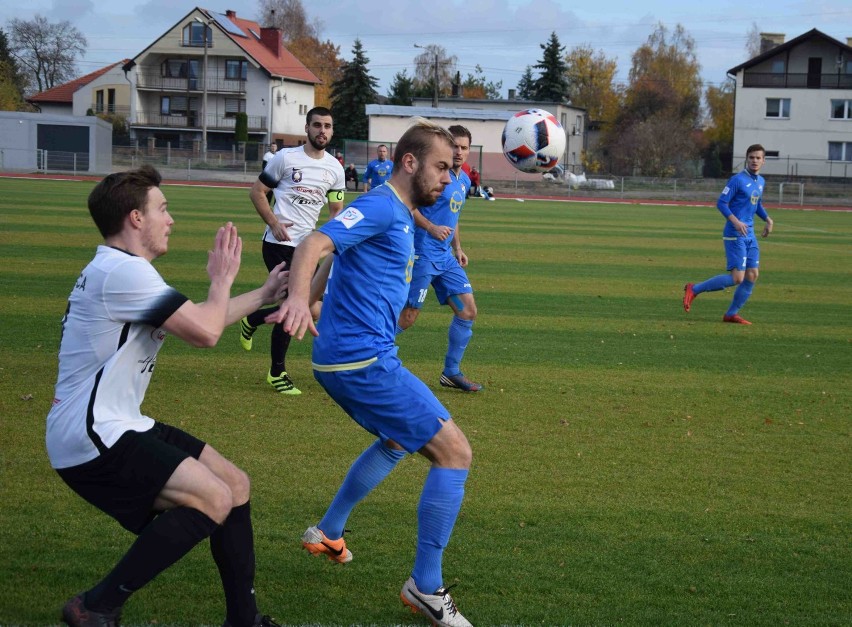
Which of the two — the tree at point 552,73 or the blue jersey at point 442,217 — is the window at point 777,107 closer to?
the tree at point 552,73

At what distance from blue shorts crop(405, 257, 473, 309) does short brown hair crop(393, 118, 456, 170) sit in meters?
4.38

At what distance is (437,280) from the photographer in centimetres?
930

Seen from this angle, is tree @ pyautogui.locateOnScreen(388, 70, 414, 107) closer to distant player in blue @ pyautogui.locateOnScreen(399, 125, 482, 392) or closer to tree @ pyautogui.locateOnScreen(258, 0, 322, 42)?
tree @ pyautogui.locateOnScreen(258, 0, 322, 42)

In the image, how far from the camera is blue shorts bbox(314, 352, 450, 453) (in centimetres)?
440

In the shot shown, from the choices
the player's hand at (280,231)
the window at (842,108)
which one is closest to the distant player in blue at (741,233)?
the player's hand at (280,231)

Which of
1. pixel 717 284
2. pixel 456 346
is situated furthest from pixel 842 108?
pixel 456 346

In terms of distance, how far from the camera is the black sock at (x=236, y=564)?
3.97 m

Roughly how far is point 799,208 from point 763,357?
41.9m

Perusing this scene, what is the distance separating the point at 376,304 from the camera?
4.50 m

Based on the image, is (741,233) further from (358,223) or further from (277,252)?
(358,223)

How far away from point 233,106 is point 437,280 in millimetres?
74988

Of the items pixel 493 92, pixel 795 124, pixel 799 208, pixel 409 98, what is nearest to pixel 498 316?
pixel 799 208

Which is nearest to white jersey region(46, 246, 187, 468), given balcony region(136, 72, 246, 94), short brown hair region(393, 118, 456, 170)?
short brown hair region(393, 118, 456, 170)

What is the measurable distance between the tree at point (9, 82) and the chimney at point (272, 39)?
20.9 metres
